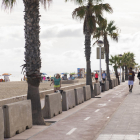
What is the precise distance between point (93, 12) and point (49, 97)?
1260 centimetres

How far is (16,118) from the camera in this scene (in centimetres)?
800

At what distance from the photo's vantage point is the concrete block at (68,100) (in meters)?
13.4

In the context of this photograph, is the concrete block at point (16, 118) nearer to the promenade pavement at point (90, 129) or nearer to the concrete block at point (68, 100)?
the promenade pavement at point (90, 129)

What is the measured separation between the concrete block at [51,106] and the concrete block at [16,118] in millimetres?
1937

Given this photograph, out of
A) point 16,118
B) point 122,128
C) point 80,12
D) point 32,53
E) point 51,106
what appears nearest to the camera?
point 16,118

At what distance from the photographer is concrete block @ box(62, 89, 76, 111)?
13398 mm

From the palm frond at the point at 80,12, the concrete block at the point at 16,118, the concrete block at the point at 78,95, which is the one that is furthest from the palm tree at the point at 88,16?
the concrete block at the point at 16,118

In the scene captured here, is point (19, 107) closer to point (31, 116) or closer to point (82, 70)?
point (31, 116)

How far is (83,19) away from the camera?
22531mm

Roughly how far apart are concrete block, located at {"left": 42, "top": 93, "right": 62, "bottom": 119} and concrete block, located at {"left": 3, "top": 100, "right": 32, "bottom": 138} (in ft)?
6.36

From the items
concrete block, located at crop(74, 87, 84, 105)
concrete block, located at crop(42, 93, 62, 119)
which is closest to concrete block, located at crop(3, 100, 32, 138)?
concrete block, located at crop(42, 93, 62, 119)

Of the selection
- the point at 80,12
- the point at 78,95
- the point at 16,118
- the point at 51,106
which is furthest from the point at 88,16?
the point at 16,118

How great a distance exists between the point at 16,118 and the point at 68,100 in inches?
234

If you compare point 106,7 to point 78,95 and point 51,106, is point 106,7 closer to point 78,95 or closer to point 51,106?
point 78,95
